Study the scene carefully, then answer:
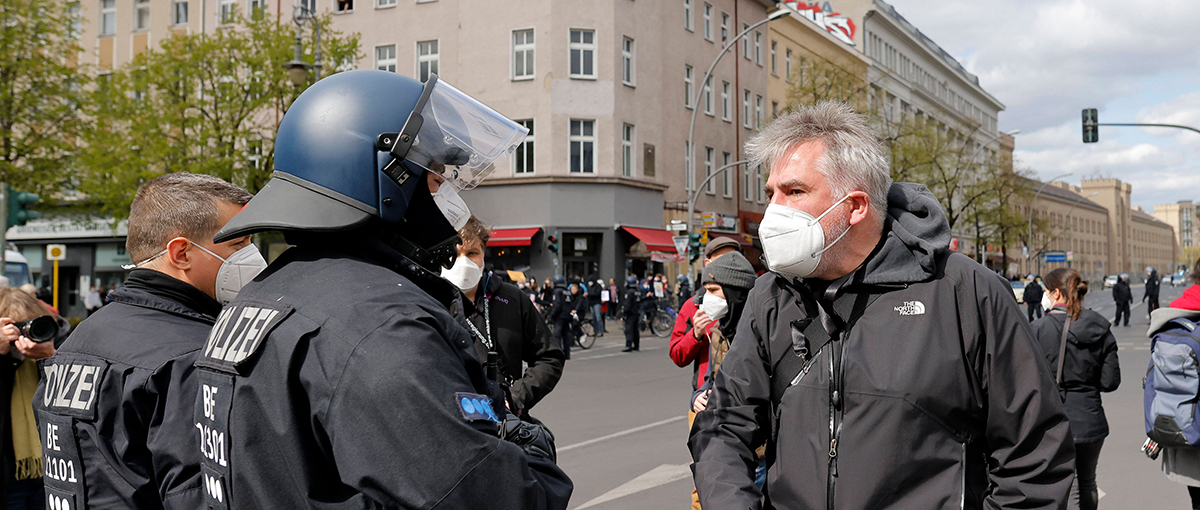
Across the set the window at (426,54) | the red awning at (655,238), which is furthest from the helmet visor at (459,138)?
the window at (426,54)

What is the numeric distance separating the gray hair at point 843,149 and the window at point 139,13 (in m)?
40.9

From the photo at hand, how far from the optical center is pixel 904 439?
230 centimetres

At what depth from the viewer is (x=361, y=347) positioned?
145 centimetres

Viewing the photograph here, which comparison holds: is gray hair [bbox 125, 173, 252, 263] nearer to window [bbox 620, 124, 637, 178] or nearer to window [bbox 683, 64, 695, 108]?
window [bbox 620, 124, 637, 178]

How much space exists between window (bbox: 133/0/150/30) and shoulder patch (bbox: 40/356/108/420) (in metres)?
40.2

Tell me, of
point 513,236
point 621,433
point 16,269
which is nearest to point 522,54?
point 513,236

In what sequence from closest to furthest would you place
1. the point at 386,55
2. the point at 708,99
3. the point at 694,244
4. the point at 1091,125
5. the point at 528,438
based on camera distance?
the point at 528,438, the point at 694,244, the point at 1091,125, the point at 386,55, the point at 708,99

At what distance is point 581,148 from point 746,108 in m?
12.5

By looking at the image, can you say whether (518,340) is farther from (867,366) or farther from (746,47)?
(746,47)

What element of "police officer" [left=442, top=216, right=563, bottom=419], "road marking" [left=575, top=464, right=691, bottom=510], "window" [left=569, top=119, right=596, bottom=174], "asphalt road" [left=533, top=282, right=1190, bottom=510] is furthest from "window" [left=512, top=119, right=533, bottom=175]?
"police officer" [left=442, top=216, right=563, bottom=419]

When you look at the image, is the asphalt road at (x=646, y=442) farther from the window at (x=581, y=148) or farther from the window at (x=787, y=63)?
the window at (x=787, y=63)

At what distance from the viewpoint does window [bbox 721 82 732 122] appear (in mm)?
39281

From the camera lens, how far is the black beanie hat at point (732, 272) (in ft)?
17.7

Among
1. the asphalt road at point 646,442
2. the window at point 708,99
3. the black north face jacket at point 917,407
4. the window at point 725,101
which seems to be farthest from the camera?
the window at point 725,101
